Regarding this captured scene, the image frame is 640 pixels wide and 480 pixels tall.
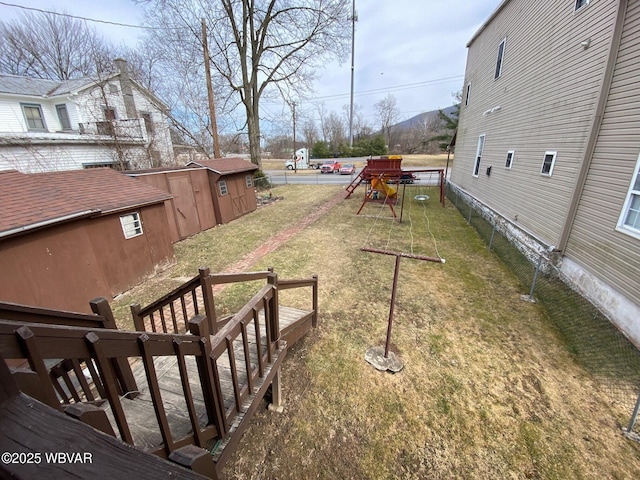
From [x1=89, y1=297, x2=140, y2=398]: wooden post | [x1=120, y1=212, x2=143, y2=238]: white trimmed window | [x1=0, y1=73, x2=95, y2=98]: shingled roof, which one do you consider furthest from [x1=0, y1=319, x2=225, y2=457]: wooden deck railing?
[x1=0, y1=73, x2=95, y2=98]: shingled roof

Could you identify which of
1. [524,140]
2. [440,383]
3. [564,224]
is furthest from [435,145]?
[440,383]

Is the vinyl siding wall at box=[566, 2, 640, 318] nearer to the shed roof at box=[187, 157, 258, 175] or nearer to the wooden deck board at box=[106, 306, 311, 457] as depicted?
the wooden deck board at box=[106, 306, 311, 457]

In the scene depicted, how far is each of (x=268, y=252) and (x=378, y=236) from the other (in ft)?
13.3

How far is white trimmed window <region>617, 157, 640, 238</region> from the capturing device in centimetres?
446

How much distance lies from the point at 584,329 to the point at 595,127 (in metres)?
4.00

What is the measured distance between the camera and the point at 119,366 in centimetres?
248

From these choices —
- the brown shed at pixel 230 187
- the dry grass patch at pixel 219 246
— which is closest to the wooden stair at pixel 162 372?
the dry grass patch at pixel 219 246

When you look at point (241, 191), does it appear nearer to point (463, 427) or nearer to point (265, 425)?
point (265, 425)

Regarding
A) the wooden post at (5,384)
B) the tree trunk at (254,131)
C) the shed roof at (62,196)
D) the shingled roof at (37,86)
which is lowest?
the shed roof at (62,196)

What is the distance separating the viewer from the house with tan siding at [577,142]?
15.3ft

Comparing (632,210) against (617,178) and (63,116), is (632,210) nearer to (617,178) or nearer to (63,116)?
(617,178)

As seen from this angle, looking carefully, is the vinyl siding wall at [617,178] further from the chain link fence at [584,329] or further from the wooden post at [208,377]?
the wooden post at [208,377]

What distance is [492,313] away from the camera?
5.29m

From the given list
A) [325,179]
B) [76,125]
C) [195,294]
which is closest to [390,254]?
[195,294]
